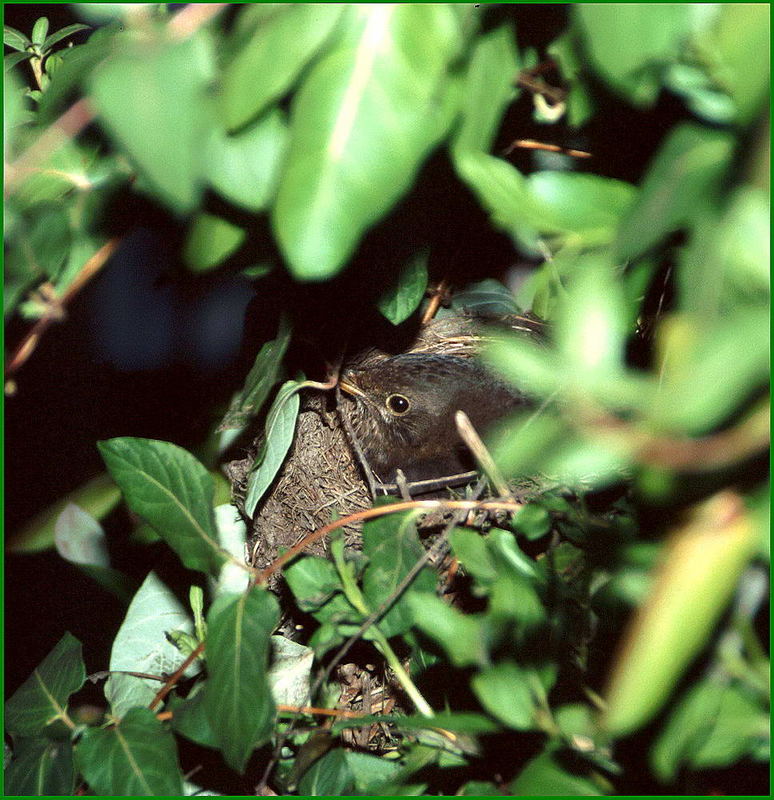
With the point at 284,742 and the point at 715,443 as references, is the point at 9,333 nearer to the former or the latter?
the point at 715,443

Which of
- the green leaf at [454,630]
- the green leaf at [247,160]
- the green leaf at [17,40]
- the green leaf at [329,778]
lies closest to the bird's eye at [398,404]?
the green leaf at [17,40]

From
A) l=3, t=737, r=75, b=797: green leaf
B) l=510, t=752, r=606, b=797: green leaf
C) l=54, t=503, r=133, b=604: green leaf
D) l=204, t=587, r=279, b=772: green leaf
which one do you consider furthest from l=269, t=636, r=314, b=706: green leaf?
l=510, t=752, r=606, b=797: green leaf

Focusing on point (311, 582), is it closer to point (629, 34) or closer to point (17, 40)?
point (629, 34)

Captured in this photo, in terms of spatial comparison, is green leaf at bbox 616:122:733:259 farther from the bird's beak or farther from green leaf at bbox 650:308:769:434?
the bird's beak

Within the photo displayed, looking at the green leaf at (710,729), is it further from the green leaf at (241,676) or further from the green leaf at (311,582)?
the green leaf at (311,582)

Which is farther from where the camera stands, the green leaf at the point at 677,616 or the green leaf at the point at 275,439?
the green leaf at the point at 275,439

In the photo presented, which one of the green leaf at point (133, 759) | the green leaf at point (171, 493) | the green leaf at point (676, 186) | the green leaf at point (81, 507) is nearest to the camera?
the green leaf at point (676, 186)
